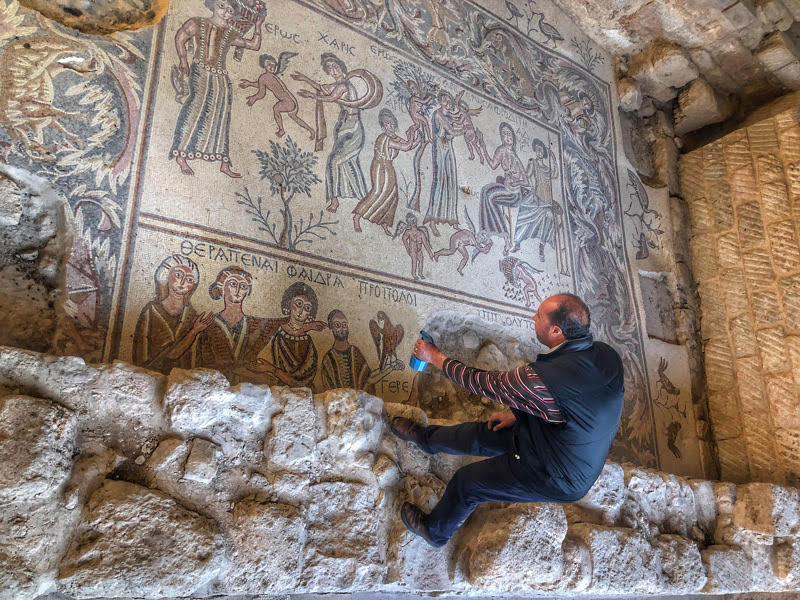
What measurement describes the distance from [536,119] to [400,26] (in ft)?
4.46

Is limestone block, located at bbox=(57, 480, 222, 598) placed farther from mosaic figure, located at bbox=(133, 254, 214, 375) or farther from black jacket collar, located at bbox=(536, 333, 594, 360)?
black jacket collar, located at bbox=(536, 333, 594, 360)

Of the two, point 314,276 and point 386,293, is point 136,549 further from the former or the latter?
point 386,293

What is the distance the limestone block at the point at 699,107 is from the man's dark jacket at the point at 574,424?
13.6 ft

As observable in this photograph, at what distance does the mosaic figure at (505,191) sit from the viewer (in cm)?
422

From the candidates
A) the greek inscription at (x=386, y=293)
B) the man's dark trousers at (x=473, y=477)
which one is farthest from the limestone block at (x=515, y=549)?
the greek inscription at (x=386, y=293)

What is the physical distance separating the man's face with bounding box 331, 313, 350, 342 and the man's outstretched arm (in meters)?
0.72

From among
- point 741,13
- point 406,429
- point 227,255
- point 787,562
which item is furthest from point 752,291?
A: point 227,255

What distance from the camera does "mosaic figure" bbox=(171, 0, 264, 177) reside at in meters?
3.08

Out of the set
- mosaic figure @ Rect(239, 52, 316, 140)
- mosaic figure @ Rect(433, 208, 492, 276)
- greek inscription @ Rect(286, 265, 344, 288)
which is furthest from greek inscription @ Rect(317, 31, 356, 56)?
greek inscription @ Rect(286, 265, 344, 288)

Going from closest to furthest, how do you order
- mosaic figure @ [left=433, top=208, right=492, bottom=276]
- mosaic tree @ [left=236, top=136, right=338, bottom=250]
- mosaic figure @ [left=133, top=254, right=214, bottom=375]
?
mosaic figure @ [left=133, top=254, right=214, bottom=375] < mosaic tree @ [left=236, top=136, right=338, bottom=250] < mosaic figure @ [left=433, top=208, right=492, bottom=276]

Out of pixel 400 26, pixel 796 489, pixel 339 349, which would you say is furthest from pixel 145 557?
pixel 796 489

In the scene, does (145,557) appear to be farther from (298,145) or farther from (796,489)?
(796,489)

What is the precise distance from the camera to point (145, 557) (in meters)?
2.13

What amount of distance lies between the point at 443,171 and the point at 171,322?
6.93ft
